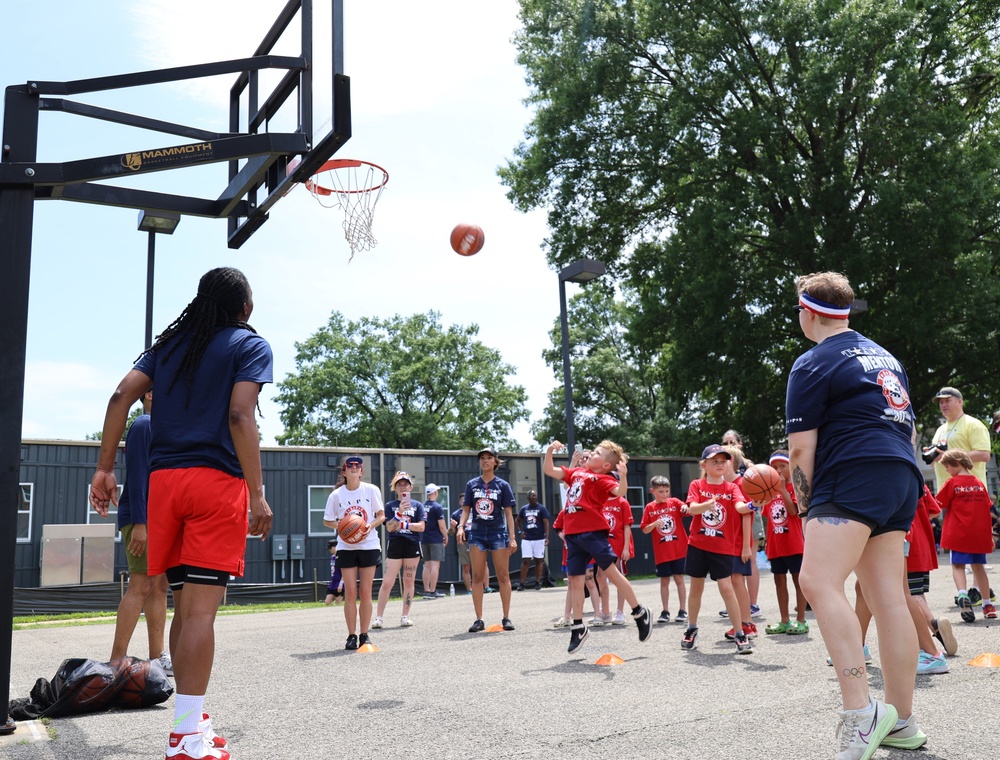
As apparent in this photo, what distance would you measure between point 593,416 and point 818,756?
156 ft

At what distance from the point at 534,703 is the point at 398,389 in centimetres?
5293

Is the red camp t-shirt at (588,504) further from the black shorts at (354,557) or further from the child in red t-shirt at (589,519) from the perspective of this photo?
the black shorts at (354,557)

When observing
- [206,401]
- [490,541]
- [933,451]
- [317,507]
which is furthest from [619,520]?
[317,507]

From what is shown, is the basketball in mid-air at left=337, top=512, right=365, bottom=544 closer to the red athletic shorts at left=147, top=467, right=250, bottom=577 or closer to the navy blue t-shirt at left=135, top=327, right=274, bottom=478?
the navy blue t-shirt at left=135, top=327, right=274, bottom=478

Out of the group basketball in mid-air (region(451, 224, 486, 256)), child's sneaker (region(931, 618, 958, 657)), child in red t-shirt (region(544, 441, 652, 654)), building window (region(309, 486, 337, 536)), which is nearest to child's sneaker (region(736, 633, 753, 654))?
child in red t-shirt (region(544, 441, 652, 654))

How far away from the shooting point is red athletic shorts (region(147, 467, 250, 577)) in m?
4.13

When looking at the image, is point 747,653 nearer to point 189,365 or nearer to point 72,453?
point 189,365

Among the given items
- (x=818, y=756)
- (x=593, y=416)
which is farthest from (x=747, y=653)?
(x=593, y=416)

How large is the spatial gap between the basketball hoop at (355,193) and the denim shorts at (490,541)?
3619 millimetres

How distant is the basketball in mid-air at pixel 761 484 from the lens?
7.95m

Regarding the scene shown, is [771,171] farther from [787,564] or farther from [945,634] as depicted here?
[945,634]

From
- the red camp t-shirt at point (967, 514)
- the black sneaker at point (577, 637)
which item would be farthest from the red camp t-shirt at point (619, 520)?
the red camp t-shirt at point (967, 514)

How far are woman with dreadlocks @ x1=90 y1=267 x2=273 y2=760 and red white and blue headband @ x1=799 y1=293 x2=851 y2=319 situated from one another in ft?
8.72

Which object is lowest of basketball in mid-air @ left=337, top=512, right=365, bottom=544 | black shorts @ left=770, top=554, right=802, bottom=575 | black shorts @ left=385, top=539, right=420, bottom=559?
black shorts @ left=770, top=554, right=802, bottom=575
